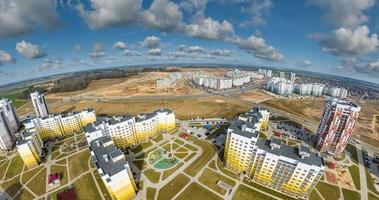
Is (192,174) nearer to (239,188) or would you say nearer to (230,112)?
(239,188)

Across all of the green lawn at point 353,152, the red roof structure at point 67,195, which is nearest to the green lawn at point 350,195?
the green lawn at point 353,152

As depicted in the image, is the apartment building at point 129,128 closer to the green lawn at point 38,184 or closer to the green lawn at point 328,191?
the green lawn at point 38,184

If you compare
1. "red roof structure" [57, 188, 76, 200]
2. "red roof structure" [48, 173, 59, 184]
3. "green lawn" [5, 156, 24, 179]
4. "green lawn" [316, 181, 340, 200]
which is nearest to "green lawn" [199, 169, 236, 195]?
"green lawn" [316, 181, 340, 200]

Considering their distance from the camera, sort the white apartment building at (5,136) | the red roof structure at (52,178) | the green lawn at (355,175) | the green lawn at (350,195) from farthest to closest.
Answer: the white apartment building at (5,136) → the green lawn at (355,175) → the red roof structure at (52,178) → the green lawn at (350,195)

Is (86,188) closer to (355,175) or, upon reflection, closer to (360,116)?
(355,175)

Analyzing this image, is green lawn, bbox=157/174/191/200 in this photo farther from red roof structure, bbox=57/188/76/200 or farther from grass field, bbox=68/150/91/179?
grass field, bbox=68/150/91/179

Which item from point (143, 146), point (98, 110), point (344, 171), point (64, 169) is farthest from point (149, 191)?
point (98, 110)
